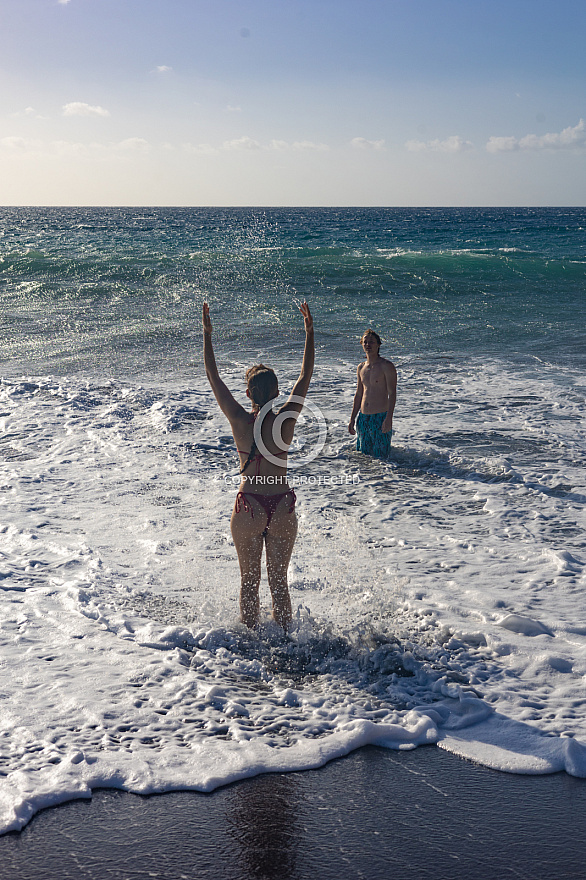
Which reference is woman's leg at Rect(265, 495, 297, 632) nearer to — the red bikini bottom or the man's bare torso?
the red bikini bottom

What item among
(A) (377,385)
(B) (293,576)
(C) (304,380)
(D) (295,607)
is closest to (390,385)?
(A) (377,385)

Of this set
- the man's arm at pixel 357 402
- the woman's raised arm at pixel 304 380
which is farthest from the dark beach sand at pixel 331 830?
the man's arm at pixel 357 402

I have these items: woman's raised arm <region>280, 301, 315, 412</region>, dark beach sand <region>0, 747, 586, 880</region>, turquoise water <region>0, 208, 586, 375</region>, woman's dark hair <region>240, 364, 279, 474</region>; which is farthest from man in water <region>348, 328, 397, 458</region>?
turquoise water <region>0, 208, 586, 375</region>

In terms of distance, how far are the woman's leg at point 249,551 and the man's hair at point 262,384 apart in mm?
641

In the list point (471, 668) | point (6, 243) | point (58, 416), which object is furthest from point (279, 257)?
point (471, 668)

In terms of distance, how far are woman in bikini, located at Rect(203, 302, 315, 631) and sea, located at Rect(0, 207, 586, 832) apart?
515 millimetres

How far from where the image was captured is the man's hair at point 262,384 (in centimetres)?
389

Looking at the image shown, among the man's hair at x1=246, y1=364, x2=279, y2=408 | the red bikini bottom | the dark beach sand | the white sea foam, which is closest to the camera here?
the dark beach sand

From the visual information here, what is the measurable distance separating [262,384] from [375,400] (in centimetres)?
429

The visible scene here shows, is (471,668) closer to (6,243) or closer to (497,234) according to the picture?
(6,243)

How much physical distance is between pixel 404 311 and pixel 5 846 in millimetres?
18804

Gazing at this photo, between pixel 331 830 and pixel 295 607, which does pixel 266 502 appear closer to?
pixel 295 607

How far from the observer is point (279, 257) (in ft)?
110

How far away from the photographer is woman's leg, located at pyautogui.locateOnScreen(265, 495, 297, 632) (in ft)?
13.5
